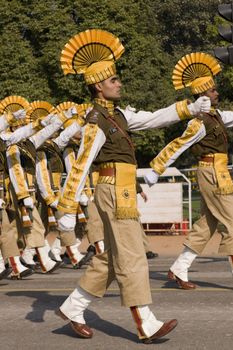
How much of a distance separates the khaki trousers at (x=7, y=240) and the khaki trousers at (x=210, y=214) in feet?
8.10

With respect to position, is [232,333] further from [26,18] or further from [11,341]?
[26,18]

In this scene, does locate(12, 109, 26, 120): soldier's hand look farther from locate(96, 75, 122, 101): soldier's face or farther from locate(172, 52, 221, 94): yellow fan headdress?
locate(96, 75, 122, 101): soldier's face

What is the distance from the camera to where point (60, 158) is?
12.3 m

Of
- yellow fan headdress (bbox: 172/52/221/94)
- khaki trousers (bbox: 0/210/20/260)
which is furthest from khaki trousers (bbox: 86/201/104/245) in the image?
yellow fan headdress (bbox: 172/52/221/94)

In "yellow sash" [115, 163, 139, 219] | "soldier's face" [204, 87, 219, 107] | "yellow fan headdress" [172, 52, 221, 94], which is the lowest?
"yellow sash" [115, 163, 139, 219]

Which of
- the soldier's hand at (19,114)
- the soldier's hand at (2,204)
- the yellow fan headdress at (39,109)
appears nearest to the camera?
the soldier's hand at (19,114)

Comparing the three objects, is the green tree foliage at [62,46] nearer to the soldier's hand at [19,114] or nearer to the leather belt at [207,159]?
the soldier's hand at [19,114]

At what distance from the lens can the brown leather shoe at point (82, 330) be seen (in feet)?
22.3

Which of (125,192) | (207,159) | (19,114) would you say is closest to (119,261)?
(125,192)

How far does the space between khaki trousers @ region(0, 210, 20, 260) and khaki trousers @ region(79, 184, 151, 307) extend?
13.0ft

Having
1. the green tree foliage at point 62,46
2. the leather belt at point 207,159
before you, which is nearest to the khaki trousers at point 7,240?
the leather belt at point 207,159

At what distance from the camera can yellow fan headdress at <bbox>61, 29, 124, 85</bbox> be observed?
6750 mm

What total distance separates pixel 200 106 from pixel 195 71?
2.47 m

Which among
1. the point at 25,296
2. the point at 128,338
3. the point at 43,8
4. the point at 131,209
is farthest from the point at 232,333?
the point at 43,8
